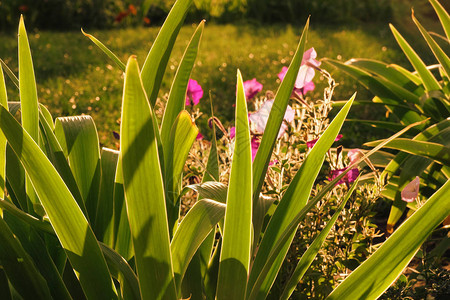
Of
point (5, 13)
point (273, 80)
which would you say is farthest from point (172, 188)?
point (5, 13)

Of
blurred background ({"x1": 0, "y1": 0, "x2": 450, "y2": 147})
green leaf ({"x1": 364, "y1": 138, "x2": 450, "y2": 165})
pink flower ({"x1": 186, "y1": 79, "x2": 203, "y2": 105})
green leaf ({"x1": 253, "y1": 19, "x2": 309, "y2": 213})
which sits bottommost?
blurred background ({"x1": 0, "y1": 0, "x2": 450, "y2": 147})

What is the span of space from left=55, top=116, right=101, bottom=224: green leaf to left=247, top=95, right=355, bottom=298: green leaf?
1.47 feet

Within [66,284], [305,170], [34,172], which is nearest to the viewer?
[34,172]

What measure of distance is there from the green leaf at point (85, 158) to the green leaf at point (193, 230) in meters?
0.36

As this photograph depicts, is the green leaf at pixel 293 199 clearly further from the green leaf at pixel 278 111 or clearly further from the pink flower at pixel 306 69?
the pink flower at pixel 306 69

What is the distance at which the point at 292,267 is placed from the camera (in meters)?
1.52

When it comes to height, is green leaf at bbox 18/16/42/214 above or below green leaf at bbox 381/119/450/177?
above

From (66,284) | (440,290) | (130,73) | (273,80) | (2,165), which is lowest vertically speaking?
(273,80)

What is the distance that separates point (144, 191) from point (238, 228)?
22cm

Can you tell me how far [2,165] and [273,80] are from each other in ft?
11.8

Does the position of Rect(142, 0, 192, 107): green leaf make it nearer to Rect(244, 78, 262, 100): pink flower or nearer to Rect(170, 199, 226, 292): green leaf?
Rect(170, 199, 226, 292): green leaf

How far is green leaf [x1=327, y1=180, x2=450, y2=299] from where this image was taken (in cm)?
108

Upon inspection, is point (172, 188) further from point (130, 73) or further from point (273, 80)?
point (273, 80)

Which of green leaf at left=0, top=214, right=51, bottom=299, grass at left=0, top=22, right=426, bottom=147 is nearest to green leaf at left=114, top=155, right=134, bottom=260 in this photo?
green leaf at left=0, top=214, right=51, bottom=299
